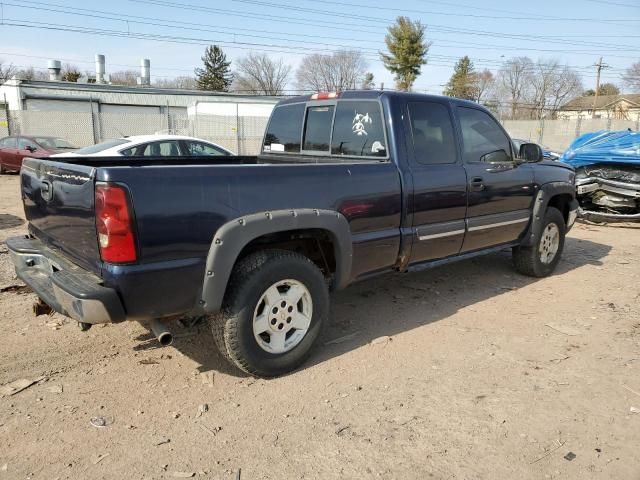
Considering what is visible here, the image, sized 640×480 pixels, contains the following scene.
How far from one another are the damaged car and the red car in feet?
48.1

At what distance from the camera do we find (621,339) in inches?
166

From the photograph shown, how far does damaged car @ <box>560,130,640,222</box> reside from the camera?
9047mm

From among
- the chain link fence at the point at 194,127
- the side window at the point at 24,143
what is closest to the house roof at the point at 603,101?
the chain link fence at the point at 194,127

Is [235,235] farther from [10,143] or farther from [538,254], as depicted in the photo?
[10,143]

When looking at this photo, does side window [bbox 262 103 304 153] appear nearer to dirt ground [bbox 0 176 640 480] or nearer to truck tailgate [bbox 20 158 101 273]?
dirt ground [bbox 0 176 640 480]

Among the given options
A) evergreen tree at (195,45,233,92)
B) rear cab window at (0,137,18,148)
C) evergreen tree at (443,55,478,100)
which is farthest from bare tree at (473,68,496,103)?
rear cab window at (0,137,18,148)

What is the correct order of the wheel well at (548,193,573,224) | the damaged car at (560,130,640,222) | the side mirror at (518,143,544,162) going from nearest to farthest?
1. the side mirror at (518,143,544,162)
2. the wheel well at (548,193,573,224)
3. the damaged car at (560,130,640,222)

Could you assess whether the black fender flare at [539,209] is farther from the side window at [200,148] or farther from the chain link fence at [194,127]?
the chain link fence at [194,127]

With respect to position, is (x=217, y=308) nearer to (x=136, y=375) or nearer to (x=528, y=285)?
(x=136, y=375)

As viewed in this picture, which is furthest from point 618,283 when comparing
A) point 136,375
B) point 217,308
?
point 136,375

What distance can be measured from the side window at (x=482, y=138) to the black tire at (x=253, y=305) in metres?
2.14

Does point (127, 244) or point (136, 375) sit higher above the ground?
point (127, 244)

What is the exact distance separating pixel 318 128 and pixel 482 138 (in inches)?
64.1

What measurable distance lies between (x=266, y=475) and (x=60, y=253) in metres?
2.00
